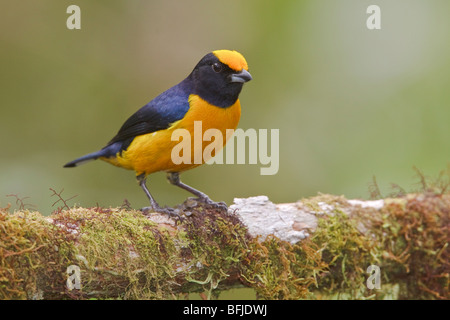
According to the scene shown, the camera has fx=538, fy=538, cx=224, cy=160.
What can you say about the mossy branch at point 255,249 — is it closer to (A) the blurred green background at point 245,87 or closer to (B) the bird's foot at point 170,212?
(B) the bird's foot at point 170,212

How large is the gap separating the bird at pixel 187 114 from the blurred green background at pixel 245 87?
7.52 feet

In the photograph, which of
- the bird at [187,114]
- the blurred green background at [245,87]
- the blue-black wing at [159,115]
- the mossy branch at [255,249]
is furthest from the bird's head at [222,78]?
the blurred green background at [245,87]

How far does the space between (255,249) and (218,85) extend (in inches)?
62.5

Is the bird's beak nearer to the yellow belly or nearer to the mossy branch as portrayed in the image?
the yellow belly

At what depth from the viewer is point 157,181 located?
22.9 feet

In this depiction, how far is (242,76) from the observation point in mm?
4328

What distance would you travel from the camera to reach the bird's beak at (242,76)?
14.1 ft

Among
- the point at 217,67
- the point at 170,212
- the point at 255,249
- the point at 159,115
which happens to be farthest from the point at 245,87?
the point at 255,249

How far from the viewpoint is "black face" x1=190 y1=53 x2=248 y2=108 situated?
172 inches

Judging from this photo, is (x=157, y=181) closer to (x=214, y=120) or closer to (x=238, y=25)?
(x=238, y=25)

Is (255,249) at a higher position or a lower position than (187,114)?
lower

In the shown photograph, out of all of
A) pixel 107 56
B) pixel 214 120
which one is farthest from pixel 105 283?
pixel 107 56

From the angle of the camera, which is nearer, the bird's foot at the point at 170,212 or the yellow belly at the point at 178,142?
the bird's foot at the point at 170,212

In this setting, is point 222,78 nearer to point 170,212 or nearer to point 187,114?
point 187,114
